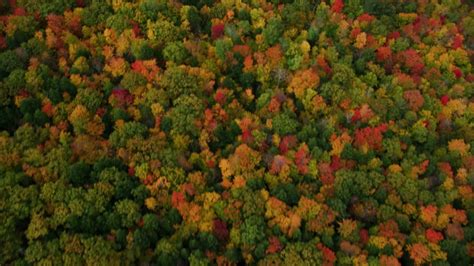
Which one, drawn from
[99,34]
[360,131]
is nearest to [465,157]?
[360,131]

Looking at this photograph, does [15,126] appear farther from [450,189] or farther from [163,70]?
[450,189]

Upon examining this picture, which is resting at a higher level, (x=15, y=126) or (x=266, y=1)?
(x=266, y=1)

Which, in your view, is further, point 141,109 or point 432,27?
point 432,27

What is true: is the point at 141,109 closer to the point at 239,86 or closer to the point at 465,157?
the point at 239,86

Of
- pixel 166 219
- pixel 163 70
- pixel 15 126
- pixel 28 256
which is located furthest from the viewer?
pixel 163 70

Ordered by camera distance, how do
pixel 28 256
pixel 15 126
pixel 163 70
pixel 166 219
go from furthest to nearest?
pixel 163 70 → pixel 15 126 → pixel 166 219 → pixel 28 256

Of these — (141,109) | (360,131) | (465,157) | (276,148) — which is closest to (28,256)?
(141,109)
